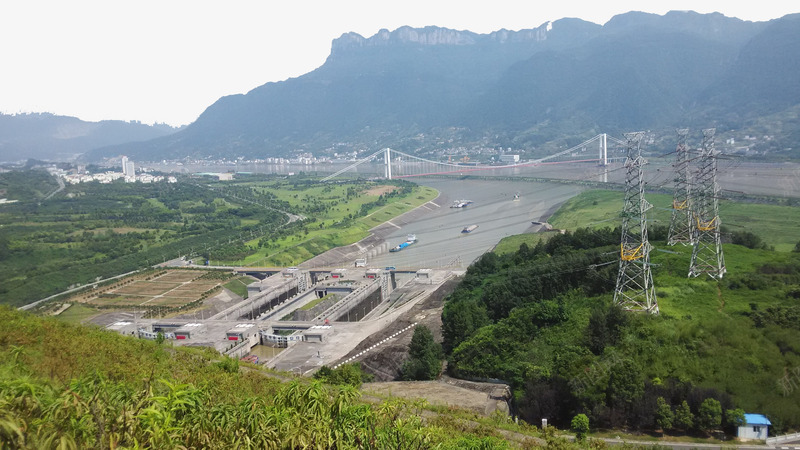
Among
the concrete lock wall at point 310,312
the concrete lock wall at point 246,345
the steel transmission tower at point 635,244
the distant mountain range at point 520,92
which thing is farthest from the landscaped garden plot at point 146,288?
the distant mountain range at point 520,92

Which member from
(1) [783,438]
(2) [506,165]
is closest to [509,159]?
(2) [506,165]

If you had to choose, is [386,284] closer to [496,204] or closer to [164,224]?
[496,204]

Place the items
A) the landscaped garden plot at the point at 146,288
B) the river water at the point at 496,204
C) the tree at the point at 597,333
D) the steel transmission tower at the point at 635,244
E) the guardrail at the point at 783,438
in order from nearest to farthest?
the guardrail at the point at 783,438 → the tree at the point at 597,333 → the steel transmission tower at the point at 635,244 → the landscaped garden plot at the point at 146,288 → the river water at the point at 496,204

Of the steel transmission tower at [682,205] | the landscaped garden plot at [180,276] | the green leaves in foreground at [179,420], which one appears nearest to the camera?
the green leaves in foreground at [179,420]

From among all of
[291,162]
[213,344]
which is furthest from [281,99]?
[213,344]

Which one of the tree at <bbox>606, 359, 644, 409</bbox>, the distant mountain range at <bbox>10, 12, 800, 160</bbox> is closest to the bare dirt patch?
the tree at <bbox>606, 359, 644, 409</bbox>

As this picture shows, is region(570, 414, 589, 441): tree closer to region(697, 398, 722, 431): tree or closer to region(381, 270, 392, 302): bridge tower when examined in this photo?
region(697, 398, 722, 431): tree

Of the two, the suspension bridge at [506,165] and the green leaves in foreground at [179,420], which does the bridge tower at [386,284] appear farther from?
the suspension bridge at [506,165]
